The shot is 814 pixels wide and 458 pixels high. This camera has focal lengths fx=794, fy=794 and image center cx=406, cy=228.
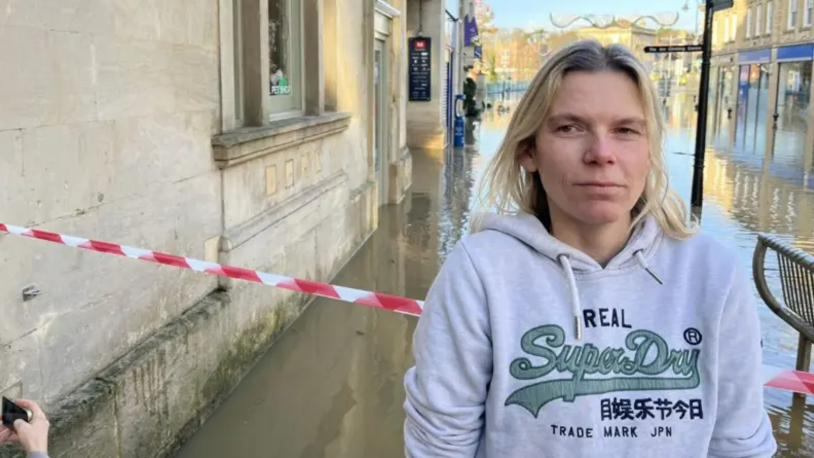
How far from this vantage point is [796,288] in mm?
4594

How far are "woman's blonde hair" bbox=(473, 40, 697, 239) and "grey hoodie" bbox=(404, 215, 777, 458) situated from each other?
0.13m

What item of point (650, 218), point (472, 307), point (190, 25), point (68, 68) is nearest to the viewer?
point (472, 307)

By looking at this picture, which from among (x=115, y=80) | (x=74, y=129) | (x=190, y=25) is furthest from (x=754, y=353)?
(x=190, y=25)

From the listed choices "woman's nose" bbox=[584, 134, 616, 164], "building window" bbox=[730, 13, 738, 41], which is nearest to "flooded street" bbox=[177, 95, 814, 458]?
"woman's nose" bbox=[584, 134, 616, 164]

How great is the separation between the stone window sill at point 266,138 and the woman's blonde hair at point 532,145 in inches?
143

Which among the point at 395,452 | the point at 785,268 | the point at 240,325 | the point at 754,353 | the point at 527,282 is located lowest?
the point at 395,452

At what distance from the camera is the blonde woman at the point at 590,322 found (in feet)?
4.56

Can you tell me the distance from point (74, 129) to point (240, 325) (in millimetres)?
2177

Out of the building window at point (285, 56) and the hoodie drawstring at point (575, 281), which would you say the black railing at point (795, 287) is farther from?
the building window at point (285, 56)

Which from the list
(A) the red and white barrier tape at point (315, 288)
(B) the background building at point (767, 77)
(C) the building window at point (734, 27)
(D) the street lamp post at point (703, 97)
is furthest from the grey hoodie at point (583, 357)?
(C) the building window at point (734, 27)

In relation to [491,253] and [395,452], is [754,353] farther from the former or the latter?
[395,452]

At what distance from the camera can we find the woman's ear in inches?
63.1

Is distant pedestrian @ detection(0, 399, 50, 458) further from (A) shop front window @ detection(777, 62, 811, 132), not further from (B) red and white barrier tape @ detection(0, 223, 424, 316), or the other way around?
(A) shop front window @ detection(777, 62, 811, 132)

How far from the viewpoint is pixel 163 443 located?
13.6 ft
